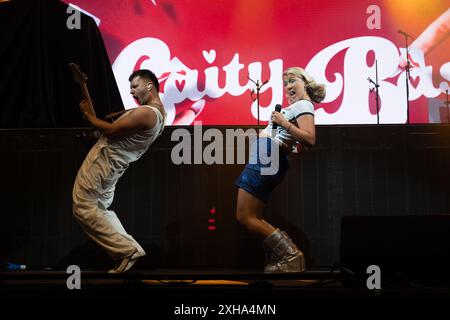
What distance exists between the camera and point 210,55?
6336mm

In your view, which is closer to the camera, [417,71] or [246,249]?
[246,249]

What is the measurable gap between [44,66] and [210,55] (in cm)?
197

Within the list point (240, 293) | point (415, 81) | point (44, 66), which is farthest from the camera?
point (415, 81)

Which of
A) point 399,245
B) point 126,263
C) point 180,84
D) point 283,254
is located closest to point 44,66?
point 180,84

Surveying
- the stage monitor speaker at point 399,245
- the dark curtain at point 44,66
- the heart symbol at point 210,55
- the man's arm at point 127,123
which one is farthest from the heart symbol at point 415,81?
the man's arm at point 127,123

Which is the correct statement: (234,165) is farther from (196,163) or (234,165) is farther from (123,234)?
(123,234)

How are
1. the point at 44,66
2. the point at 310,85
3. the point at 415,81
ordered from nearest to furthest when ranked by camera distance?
A: the point at 310,85
the point at 44,66
the point at 415,81

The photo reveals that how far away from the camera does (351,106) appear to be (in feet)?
20.1

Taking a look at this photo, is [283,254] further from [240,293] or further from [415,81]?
[415,81]

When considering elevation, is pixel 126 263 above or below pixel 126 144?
below

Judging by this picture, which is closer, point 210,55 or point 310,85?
point 310,85

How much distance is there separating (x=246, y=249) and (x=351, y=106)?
88.4 inches
